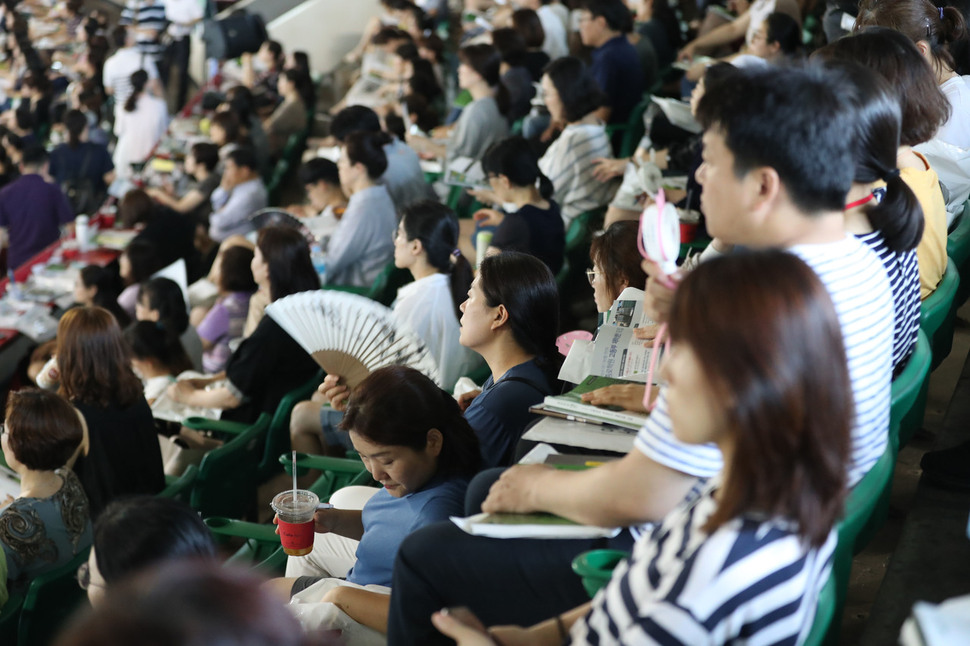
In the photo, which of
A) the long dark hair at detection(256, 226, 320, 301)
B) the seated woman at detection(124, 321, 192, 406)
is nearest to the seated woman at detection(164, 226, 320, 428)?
the long dark hair at detection(256, 226, 320, 301)

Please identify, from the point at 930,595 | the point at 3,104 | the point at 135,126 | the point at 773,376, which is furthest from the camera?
the point at 3,104

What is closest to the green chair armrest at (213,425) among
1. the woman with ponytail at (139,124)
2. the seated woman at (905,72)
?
the seated woman at (905,72)

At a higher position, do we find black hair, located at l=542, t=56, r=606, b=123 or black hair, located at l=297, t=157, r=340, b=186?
black hair, located at l=542, t=56, r=606, b=123

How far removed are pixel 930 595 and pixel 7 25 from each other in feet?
40.7

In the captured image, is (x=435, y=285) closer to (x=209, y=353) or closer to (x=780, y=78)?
(x=209, y=353)

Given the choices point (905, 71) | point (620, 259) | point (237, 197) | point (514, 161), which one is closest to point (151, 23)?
point (237, 197)

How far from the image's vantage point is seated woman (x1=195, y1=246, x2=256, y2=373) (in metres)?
4.77

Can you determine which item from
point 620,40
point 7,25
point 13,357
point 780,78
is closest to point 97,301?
point 13,357

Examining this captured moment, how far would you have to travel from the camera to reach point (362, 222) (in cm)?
510

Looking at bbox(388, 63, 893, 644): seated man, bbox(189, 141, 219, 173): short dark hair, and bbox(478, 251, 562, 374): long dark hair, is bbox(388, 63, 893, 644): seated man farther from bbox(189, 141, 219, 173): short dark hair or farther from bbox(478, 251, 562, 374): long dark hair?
bbox(189, 141, 219, 173): short dark hair

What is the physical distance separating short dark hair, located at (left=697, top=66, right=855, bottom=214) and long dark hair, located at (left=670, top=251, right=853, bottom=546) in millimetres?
311

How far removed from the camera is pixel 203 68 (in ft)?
35.6

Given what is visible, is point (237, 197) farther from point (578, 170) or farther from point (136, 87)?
point (136, 87)

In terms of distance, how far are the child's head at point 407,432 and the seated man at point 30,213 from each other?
5.23m
